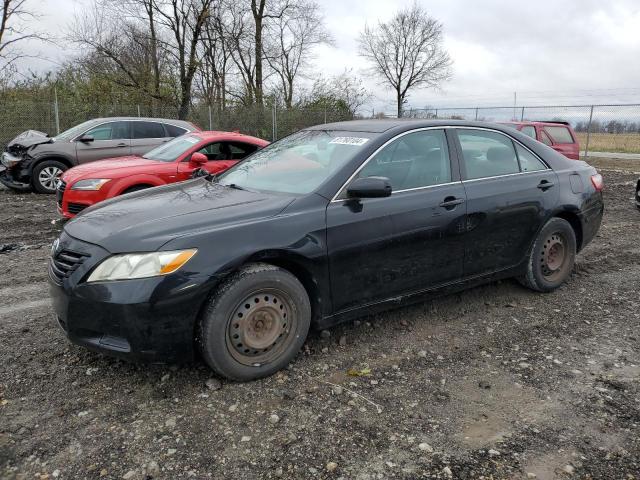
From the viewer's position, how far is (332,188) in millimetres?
3486

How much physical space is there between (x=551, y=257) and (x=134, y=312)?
3707mm

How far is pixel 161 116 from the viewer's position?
1945 centimetres

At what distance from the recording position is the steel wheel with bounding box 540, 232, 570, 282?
4717 millimetres

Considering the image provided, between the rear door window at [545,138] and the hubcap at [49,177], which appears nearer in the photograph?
the hubcap at [49,177]

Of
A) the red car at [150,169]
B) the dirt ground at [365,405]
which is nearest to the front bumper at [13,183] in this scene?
the red car at [150,169]

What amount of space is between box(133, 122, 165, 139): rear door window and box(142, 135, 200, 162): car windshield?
349cm

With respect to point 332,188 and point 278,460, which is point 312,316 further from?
point 278,460

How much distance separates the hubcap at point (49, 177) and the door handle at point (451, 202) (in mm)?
9303

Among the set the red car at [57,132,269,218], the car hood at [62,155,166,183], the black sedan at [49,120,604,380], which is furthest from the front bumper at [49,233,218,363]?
the car hood at [62,155,166,183]

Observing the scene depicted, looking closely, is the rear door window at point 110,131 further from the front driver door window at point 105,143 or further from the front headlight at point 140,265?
the front headlight at point 140,265

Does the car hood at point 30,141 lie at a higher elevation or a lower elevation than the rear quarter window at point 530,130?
lower

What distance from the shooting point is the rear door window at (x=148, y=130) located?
11359 millimetres

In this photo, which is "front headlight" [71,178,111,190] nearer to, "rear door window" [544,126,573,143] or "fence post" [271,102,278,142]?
"rear door window" [544,126,573,143]

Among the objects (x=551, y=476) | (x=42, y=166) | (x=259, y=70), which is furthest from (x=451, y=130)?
(x=259, y=70)
